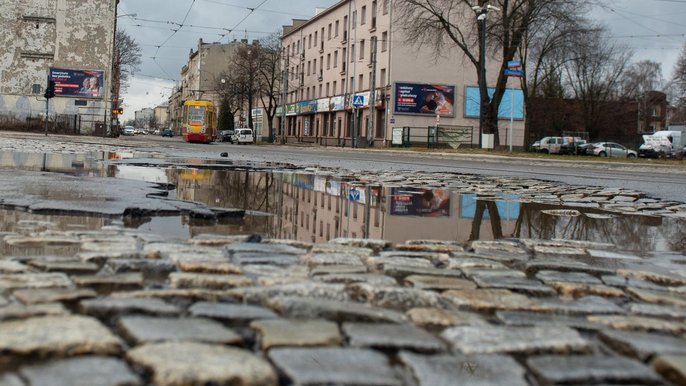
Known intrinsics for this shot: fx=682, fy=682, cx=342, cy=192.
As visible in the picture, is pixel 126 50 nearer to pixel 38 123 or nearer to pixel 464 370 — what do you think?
pixel 38 123

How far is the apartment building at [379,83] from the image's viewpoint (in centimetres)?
5331

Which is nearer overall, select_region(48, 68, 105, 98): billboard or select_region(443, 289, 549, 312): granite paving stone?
select_region(443, 289, 549, 312): granite paving stone

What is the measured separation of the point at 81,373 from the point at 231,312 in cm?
86

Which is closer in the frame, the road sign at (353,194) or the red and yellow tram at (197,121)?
the road sign at (353,194)

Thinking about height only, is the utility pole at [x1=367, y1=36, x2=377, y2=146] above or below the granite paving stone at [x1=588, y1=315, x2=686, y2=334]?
above

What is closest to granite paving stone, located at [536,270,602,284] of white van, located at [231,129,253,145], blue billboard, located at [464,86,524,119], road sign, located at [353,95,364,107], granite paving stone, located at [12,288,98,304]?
granite paving stone, located at [12,288,98,304]

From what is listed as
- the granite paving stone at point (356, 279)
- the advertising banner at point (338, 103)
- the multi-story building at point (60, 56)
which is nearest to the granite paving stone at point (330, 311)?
the granite paving stone at point (356, 279)

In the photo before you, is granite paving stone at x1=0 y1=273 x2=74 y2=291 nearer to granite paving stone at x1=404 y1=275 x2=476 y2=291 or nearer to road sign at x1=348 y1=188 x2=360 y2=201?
granite paving stone at x1=404 y1=275 x2=476 y2=291

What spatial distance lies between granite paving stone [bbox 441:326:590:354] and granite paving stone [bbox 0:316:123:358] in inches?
47.2

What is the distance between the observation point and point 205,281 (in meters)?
3.25

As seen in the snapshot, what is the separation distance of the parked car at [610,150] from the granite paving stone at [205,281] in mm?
55110

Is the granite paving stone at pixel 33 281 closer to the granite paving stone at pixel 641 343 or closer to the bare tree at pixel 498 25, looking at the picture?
the granite paving stone at pixel 641 343

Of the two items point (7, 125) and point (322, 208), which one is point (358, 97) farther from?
point (322, 208)

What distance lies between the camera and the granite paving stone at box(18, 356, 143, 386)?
185 cm
